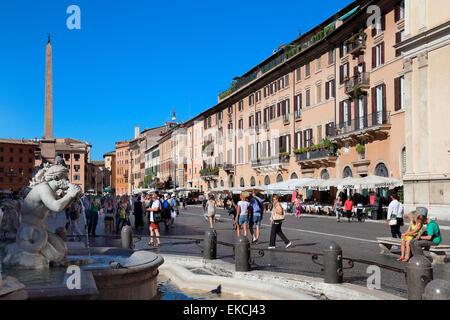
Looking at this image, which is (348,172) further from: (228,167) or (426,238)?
(228,167)

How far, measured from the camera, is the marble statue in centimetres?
632

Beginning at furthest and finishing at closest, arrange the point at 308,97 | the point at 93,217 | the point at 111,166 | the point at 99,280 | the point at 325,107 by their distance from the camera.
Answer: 1. the point at 111,166
2. the point at 308,97
3. the point at 325,107
4. the point at 93,217
5. the point at 99,280

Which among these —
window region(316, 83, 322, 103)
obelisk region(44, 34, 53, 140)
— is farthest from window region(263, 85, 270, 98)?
obelisk region(44, 34, 53, 140)

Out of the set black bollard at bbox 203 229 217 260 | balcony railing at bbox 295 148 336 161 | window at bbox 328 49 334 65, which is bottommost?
black bollard at bbox 203 229 217 260

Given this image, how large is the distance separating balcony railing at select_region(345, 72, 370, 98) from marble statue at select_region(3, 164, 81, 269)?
Answer: 26.5 metres

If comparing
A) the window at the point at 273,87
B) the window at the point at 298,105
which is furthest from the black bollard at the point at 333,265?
the window at the point at 273,87

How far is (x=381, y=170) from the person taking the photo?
29.2 m

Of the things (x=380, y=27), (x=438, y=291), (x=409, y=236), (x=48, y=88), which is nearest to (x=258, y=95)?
(x=48, y=88)

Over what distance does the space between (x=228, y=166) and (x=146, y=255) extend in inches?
1852

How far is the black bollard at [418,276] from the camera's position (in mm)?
5852

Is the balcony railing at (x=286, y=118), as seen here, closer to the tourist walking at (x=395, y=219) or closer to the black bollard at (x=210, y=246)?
the tourist walking at (x=395, y=219)

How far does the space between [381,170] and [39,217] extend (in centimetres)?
2545

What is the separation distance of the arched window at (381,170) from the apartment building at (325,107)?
0.20ft

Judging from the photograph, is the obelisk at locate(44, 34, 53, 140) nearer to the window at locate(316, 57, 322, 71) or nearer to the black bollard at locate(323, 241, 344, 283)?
the window at locate(316, 57, 322, 71)
